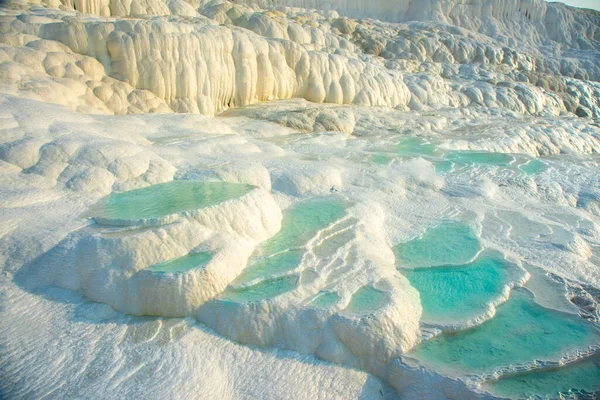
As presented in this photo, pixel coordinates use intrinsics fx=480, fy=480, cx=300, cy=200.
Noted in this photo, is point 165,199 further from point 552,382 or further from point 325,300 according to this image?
point 552,382

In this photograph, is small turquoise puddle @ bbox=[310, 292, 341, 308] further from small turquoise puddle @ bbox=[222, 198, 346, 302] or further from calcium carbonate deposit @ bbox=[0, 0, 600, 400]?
small turquoise puddle @ bbox=[222, 198, 346, 302]

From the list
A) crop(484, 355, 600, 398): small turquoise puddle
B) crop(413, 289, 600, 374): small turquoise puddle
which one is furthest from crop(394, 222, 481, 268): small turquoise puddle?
crop(484, 355, 600, 398): small turquoise puddle

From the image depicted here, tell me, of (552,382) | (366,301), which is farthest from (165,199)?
(552,382)

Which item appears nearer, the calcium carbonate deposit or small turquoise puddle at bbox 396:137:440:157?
the calcium carbonate deposit

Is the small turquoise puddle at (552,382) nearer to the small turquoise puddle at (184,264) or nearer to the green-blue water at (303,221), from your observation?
the green-blue water at (303,221)

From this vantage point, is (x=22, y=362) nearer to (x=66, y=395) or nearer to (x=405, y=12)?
(x=66, y=395)

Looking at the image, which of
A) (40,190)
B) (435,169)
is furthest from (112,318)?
(435,169)
